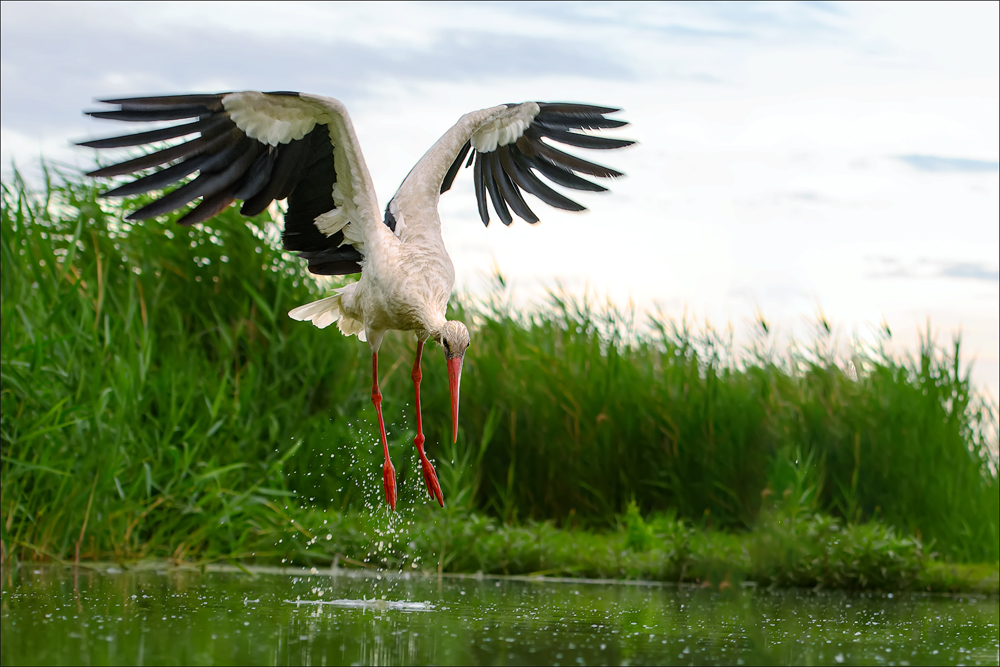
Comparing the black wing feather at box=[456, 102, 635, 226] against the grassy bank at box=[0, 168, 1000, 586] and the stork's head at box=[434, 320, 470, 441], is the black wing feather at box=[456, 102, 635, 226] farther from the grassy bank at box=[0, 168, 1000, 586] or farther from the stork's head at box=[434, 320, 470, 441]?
the grassy bank at box=[0, 168, 1000, 586]

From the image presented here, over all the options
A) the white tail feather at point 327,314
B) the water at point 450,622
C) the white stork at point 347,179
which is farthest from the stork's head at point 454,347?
the white tail feather at point 327,314

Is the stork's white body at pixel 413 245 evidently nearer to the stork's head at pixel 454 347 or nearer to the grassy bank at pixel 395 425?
the stork's head at pixel 454 347

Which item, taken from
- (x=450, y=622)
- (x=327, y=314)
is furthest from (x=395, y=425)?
(x=450, y=622)

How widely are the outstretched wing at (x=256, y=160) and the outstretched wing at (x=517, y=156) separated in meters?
0.40

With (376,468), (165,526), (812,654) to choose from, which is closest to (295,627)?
(812,654)

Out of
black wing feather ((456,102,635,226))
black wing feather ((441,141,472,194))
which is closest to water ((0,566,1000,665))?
black wing feather ((456,102,635,226))

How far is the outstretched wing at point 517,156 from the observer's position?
641 cm

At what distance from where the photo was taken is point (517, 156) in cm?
709

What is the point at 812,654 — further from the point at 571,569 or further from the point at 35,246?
the point at 35,246

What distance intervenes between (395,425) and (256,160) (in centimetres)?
338

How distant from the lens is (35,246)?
874 cm

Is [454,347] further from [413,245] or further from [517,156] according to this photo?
[517,156]

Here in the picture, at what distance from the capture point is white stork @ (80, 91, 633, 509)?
5.69m

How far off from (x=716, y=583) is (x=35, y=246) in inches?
225
